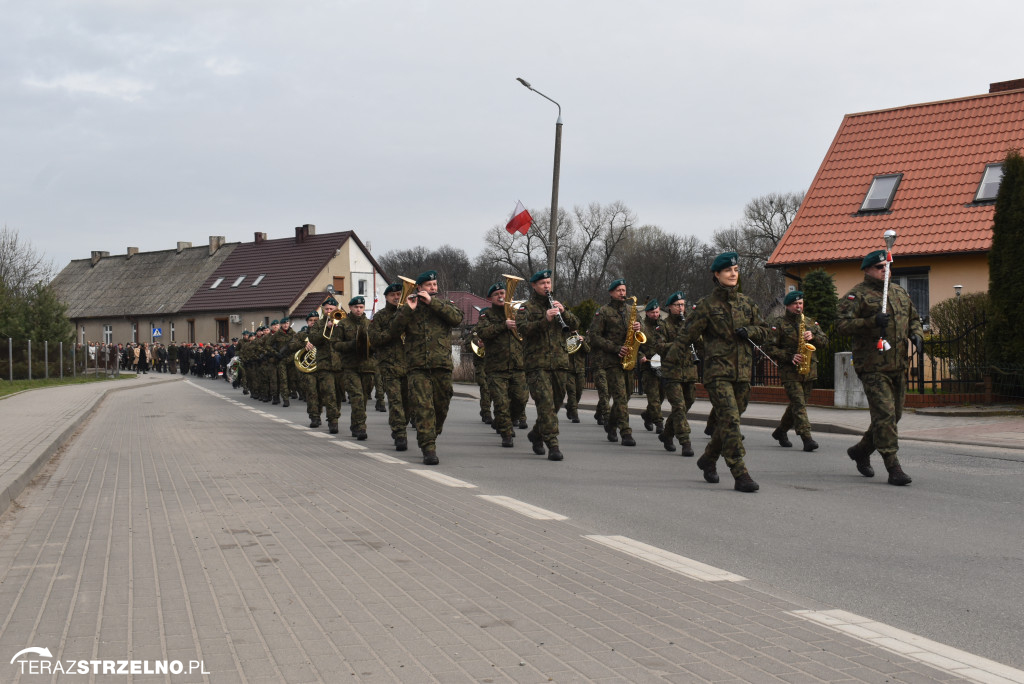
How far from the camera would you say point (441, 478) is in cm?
1041

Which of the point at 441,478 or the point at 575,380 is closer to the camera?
the point at 441,478

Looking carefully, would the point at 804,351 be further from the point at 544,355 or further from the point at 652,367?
the point at 544,355

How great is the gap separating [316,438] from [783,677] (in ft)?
38.8

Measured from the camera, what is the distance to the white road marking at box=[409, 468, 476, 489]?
993 centimetres

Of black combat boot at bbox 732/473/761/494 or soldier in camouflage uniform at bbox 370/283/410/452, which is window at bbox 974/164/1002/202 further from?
black combat boot at bbox 732/473/761/494

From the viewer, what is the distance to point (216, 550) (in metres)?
6.76

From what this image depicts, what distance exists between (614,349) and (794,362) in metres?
2.13

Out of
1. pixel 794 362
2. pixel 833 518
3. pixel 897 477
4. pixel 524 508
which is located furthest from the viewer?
pixel 794 362

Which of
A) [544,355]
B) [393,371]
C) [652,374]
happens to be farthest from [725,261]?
[393,371]

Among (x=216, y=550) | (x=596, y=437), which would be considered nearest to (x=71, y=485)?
(x=216, y=550)

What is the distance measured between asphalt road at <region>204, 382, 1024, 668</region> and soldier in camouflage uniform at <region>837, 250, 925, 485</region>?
430 millimetres

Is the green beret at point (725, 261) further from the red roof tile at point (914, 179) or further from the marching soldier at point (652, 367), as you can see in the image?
the red roof tile at point (914, 179)

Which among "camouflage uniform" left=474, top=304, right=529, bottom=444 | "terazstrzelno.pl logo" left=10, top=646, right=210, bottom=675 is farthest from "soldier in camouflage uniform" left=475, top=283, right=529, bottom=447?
"terazstrzelno.pl logo" left=10, top=646, right=210, bottom=675

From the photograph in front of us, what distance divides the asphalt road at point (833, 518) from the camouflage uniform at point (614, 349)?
51 cm
